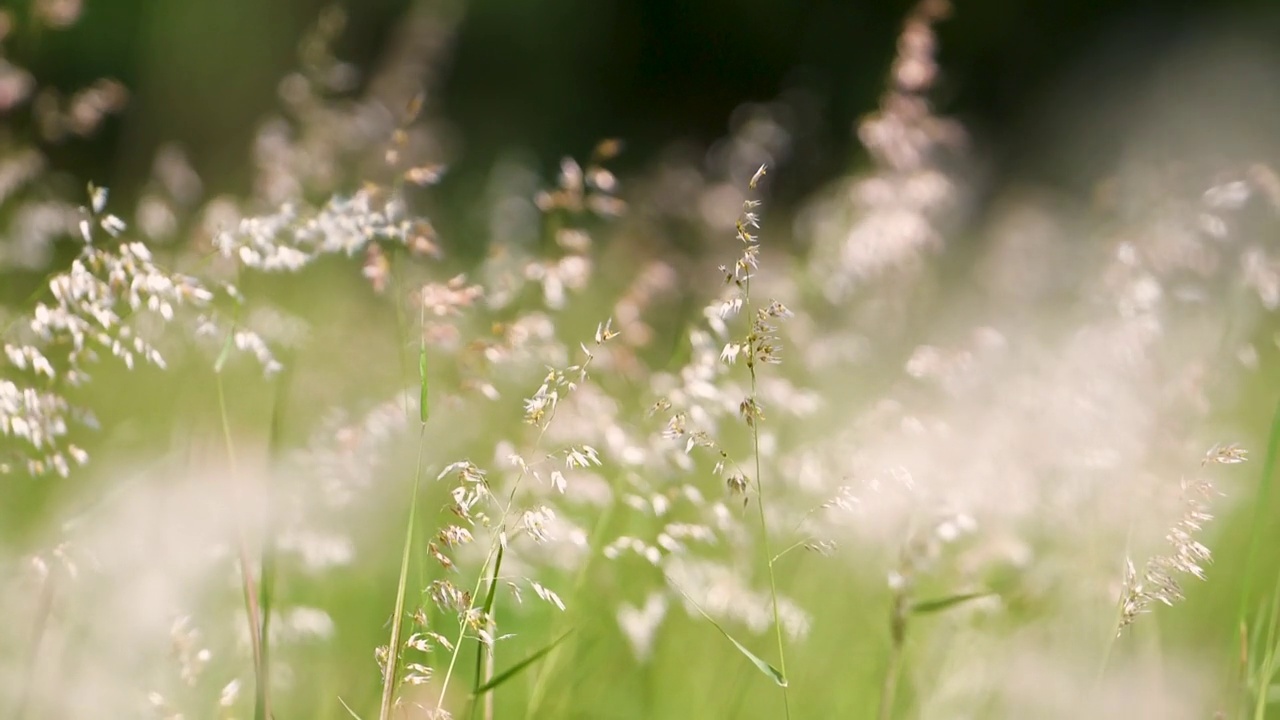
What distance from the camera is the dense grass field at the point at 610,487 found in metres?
1.36

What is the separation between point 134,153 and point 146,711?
26.4 feet

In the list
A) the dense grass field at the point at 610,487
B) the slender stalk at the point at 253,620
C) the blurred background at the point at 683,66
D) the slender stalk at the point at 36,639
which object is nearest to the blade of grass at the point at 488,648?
the dense grass field at the point at 610,487

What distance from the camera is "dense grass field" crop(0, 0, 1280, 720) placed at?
136 cm

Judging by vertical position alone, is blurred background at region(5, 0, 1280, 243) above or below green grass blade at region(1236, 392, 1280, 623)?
above

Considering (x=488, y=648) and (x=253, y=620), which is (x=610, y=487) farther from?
(x=253, y=620)

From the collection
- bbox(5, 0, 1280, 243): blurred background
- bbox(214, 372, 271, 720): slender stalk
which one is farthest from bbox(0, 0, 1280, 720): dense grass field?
bbox(5, 0, 1280, 243): blurred background

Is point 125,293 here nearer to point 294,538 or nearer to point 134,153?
point 294,538

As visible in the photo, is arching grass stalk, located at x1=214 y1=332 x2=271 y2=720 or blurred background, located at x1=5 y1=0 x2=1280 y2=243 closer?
arching grass stalk, located at x1=214 y1=332 x2=271 y2=720

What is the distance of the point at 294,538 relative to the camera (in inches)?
64.0

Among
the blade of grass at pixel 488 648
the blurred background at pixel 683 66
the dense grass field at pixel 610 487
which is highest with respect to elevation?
the blurred background at pixel 683 66

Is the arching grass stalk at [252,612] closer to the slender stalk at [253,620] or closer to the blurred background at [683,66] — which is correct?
the slender stalk at [253,620]

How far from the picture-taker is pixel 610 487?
2119mm

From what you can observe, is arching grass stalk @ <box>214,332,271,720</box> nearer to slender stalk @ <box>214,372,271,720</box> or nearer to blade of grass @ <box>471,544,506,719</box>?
slender stalk @ <box>214,372,271,720</box>

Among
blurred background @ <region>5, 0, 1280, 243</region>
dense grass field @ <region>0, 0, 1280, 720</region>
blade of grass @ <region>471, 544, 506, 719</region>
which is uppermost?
blurred background @ <region>5, 0, 1280, 243</region>
